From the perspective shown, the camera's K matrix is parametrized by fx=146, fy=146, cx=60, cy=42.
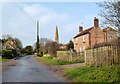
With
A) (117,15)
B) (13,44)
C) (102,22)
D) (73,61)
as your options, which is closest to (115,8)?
(117,15)

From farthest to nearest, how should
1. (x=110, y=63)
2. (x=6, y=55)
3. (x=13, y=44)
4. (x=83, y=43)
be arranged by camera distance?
1. (x=13, y=44)
2. (x=83, y=43)
3. (x=6, y=55)
4. (x=110, y=63)

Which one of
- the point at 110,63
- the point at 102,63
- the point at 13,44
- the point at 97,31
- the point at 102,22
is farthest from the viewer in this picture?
the point at 13,44

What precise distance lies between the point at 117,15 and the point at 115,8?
1.46 ft

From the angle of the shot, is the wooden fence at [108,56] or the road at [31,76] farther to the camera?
the wooden fence at [108,56]

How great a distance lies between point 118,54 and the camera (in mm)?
9383

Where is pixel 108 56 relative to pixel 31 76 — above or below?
above

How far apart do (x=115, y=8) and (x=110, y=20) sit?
74 cm

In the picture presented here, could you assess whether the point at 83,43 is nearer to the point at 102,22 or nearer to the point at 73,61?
the point at 73,61

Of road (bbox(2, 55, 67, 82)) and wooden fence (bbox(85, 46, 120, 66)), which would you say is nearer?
road (bbox(2, 55, 67, 82))

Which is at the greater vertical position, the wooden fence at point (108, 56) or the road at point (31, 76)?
the wooden fence at point (108, 56)

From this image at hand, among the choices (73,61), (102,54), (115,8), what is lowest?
(73,61)

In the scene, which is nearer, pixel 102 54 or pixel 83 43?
pixel 102 54

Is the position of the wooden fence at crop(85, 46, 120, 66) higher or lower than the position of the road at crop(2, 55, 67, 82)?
higher

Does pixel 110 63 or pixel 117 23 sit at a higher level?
pixel 117 23
